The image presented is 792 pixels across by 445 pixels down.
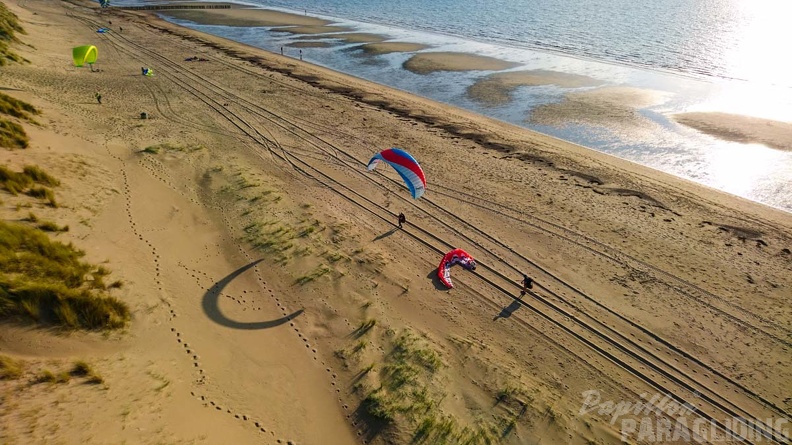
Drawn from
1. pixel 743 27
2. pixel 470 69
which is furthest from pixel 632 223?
pixel 743 27

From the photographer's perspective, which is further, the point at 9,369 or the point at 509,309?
the point at 509,309

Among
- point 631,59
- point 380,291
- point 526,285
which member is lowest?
point 380,291

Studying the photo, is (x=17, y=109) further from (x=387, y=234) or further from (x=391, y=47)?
(x=391, y=47)

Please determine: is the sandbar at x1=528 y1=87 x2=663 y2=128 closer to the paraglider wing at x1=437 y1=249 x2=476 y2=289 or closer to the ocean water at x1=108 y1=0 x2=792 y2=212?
the ocean water at x1=108 y1=0 x2=792 y2=212

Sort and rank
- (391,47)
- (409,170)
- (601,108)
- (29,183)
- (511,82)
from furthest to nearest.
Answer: (391,47)
(511,82)
(601,108)
(409,170)
(29,183)

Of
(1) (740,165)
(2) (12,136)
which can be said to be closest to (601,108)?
(1) (740,165)

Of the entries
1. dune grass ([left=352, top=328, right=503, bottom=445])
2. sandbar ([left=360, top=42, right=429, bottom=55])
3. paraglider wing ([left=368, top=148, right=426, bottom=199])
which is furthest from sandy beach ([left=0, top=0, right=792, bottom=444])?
sandbar ([left=360, top=42, right=429, bottom=55])

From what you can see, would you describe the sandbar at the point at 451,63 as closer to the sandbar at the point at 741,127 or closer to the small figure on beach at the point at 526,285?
the sandbar at the point at 741,127

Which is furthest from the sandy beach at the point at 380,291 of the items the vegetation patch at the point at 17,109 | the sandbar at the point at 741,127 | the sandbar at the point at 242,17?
the sandbar at the point at 242,17
